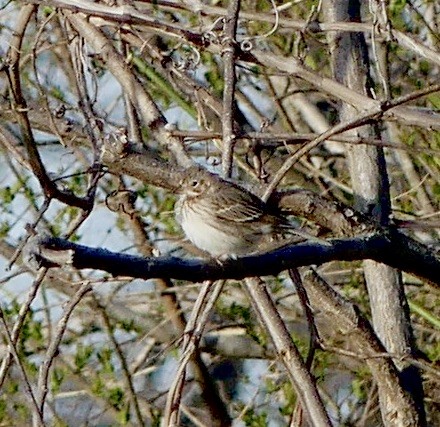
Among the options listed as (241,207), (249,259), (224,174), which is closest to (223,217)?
(241,207)

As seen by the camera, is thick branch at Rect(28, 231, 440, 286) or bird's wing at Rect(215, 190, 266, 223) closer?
thick branch at Rect(28, 231, 440, 286)

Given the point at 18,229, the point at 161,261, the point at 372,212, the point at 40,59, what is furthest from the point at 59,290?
the point at 161,261

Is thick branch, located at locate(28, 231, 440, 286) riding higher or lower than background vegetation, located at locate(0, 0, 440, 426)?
lower

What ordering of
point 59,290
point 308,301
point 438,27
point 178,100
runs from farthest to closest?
point 59,290, point 438,27, point 178,100, point 308,301

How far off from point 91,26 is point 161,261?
1.71 metres

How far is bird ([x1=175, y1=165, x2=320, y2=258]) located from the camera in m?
3.34

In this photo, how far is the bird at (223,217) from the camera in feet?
10.9

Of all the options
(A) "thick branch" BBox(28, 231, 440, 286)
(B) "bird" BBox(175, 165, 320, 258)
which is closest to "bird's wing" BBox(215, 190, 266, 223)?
(B) "bird" BBox(175, 165, 320, 258)

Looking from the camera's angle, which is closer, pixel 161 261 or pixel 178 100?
pixel 161 261

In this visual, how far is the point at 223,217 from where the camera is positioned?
353 centimetres

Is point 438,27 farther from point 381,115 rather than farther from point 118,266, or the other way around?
point 118,266

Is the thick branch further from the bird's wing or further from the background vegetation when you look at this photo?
the bird's wing

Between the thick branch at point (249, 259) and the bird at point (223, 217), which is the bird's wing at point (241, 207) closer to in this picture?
the bird at point (223, 217)

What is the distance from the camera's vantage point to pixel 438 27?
16.4 ft
